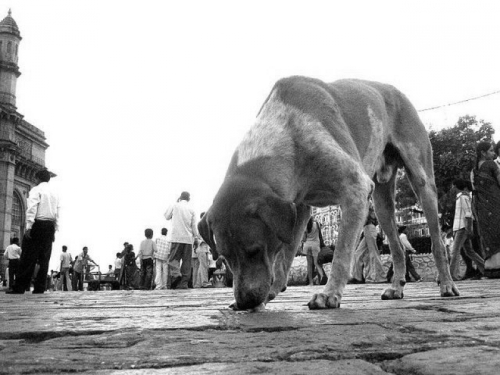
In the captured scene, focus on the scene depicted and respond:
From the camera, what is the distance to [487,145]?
30.8ft

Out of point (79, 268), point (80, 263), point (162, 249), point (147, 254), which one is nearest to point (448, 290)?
point (162, 249)

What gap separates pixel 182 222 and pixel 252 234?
8.72 meters

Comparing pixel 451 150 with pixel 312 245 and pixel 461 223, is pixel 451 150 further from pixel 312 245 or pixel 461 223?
pixel 461 223

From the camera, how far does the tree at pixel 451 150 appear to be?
40.9 metres

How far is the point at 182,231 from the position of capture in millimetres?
12102

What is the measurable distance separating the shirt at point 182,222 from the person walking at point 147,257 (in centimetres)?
392

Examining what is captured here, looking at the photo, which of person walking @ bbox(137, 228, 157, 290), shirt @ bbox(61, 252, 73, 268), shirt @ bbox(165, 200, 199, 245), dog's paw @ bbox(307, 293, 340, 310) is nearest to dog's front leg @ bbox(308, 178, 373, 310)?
dog's paw @ bbox(307, 293, 340, 310)

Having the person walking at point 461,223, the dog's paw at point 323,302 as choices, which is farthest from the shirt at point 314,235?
the dog's paw at point 323,302

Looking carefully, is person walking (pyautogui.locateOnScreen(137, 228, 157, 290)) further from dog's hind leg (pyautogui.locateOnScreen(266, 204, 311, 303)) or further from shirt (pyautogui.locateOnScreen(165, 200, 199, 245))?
dog's hind leg (pyautogui.locateOnScreen(266, 204, 311, 303))

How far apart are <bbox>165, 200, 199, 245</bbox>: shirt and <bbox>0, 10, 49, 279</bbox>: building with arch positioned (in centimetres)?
3832

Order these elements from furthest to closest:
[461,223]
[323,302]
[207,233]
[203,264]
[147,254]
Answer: [203,264]
[147,254]
[461,223]
[207,233]
[323,302]

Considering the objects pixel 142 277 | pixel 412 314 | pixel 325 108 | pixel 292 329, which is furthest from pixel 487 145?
pixel 142 277

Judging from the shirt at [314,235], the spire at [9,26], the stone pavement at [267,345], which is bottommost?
the stone pavement at [267,345]

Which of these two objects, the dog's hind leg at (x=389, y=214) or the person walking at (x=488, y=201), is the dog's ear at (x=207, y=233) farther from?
the person walking at (x=488, y=201)
